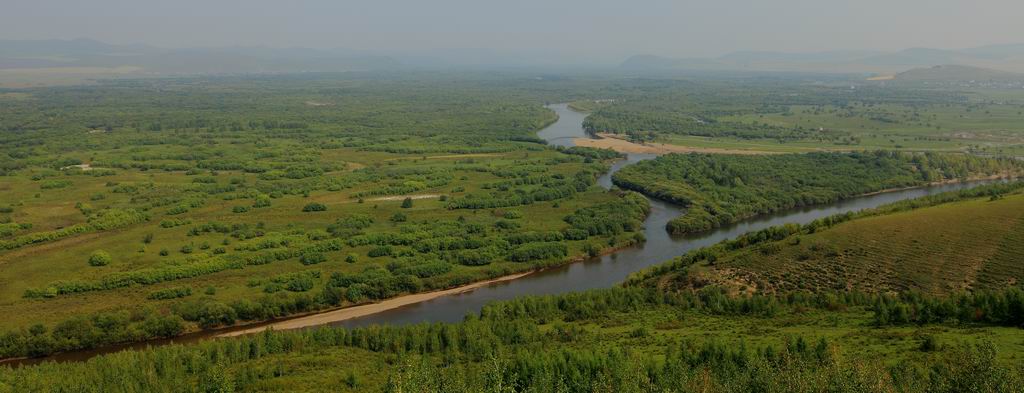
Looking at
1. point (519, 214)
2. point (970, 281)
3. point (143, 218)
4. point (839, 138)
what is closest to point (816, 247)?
point (970, 281)

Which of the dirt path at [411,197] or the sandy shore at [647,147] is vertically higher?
the sandy shore at [647,147]

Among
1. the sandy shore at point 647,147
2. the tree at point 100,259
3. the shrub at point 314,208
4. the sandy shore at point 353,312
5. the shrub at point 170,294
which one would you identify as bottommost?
the sandy shore at point 353,312

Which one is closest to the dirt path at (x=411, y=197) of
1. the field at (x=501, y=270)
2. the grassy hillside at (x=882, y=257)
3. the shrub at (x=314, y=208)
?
the field at (x=501, y=270)

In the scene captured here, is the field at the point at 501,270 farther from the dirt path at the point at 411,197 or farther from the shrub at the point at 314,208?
the shrub at the point at 314,208

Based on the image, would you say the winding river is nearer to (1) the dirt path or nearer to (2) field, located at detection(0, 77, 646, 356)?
(2) field, located at detection(0, 77, 646, 356)

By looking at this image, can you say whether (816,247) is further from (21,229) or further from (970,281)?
(21,229)

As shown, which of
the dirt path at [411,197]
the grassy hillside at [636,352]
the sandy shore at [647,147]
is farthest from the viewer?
the sandy shore at [647,147]

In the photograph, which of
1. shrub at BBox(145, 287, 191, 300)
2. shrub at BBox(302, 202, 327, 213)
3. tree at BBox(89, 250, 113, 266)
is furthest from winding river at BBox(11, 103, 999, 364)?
shrub at BBox(302, 202, 327, 213)
